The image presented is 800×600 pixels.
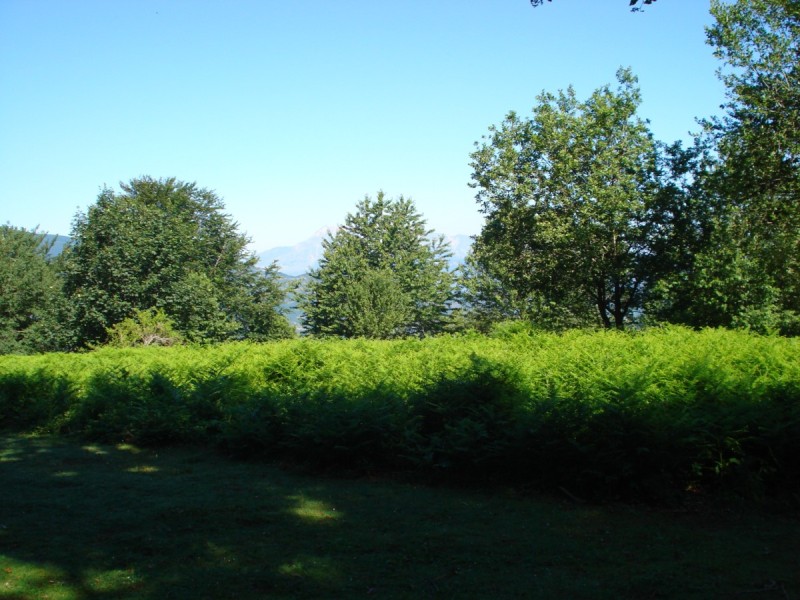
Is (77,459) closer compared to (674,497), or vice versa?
(674,497)

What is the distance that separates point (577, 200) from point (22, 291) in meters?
45.7

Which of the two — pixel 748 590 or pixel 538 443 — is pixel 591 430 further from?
pixel 748 590

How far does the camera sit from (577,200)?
26812 millimetres

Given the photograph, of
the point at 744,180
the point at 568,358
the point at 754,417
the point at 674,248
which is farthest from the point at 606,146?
the point at 754,417

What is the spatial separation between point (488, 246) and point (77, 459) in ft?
74.0

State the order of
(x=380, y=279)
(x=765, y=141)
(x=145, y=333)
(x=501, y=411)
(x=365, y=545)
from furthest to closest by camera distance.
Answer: (x=380, y=279) < (x=145, y=333) < (x=765, y=141) < (x=501, y=411) < (x=365, y=545)

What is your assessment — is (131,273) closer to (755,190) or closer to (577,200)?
(577,200)

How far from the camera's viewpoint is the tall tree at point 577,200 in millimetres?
26359

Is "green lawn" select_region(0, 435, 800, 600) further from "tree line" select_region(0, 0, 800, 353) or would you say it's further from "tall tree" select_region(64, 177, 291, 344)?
"tall tree" select_region(64, 177, 291, 344)

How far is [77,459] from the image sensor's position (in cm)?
980

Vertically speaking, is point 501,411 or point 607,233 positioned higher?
point 607,233

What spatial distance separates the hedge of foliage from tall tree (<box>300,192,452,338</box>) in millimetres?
35393

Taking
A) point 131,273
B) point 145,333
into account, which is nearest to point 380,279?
point 131,273

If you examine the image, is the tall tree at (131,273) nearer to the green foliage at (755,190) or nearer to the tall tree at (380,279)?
the tall tree at (380,279)
